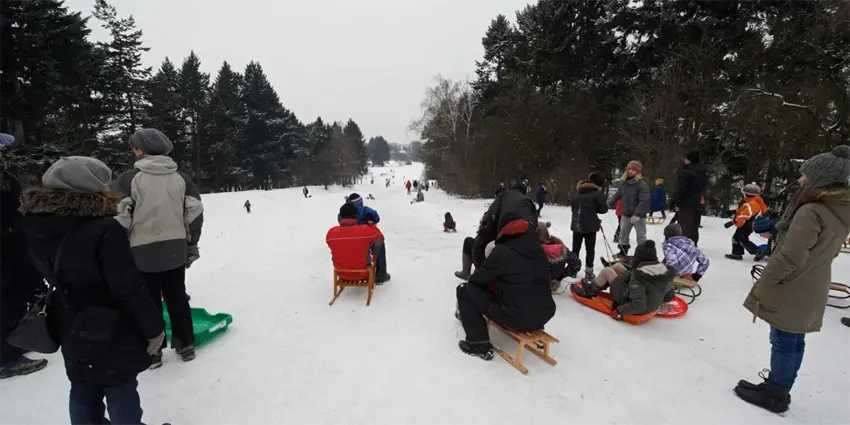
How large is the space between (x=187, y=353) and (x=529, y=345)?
338 cm

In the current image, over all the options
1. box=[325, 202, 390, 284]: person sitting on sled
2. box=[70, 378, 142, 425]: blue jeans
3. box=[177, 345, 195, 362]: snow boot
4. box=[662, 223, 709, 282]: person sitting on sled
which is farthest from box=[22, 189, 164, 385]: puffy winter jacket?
box=[662, 223, 709, 282]: person sitting on sled

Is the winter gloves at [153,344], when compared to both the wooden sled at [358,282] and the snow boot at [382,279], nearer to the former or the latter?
the wooden sled at [358,282]

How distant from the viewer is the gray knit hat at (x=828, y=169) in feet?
8.15

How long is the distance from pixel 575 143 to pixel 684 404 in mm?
16448

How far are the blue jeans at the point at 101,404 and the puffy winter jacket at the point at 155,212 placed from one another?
115 centimetres

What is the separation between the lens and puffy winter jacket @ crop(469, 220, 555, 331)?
3.23m

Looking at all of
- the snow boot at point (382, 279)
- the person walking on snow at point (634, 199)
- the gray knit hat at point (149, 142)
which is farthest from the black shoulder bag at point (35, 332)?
the person walking on snow at point (634, 199)

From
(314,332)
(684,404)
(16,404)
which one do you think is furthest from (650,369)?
(16,404)

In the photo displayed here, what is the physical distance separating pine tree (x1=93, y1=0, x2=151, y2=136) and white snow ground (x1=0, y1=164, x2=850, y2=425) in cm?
2718

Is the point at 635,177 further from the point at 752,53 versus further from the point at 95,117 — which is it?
the point at 95,117

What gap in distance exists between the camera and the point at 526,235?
329 cm

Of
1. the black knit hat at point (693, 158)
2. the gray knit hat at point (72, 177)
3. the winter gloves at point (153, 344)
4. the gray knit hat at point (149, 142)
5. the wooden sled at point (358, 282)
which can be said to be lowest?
the wooden sled at point (358, 282)

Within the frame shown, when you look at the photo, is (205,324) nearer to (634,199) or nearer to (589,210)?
(589,210)

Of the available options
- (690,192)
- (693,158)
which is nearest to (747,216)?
(690,192)
